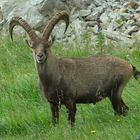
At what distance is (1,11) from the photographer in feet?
60.8

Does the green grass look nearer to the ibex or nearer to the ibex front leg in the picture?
the ibex front leg

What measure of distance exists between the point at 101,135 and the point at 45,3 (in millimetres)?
10312

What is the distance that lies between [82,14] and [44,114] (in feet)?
27.7

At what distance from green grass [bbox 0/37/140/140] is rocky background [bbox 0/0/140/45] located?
266 centimetres

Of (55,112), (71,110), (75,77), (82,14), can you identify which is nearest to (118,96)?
(75,77)

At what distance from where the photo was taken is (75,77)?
9.84m

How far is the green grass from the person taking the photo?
8.44 m

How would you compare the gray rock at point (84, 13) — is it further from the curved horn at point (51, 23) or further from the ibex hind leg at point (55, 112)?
the ibex hind leg at point (55, 112)

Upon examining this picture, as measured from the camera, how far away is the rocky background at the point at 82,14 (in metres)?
16.8

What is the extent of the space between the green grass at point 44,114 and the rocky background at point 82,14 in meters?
2.66

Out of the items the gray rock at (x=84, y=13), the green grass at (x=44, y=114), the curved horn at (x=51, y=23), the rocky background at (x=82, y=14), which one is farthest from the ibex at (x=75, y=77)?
the gray rock at (x=84, y=13)

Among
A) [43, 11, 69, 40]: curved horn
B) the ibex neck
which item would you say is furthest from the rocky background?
the ibex neck

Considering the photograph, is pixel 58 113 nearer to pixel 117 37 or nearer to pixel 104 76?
pixel 104 76

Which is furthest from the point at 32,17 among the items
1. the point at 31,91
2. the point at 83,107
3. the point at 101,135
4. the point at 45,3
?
the point at 101,135
